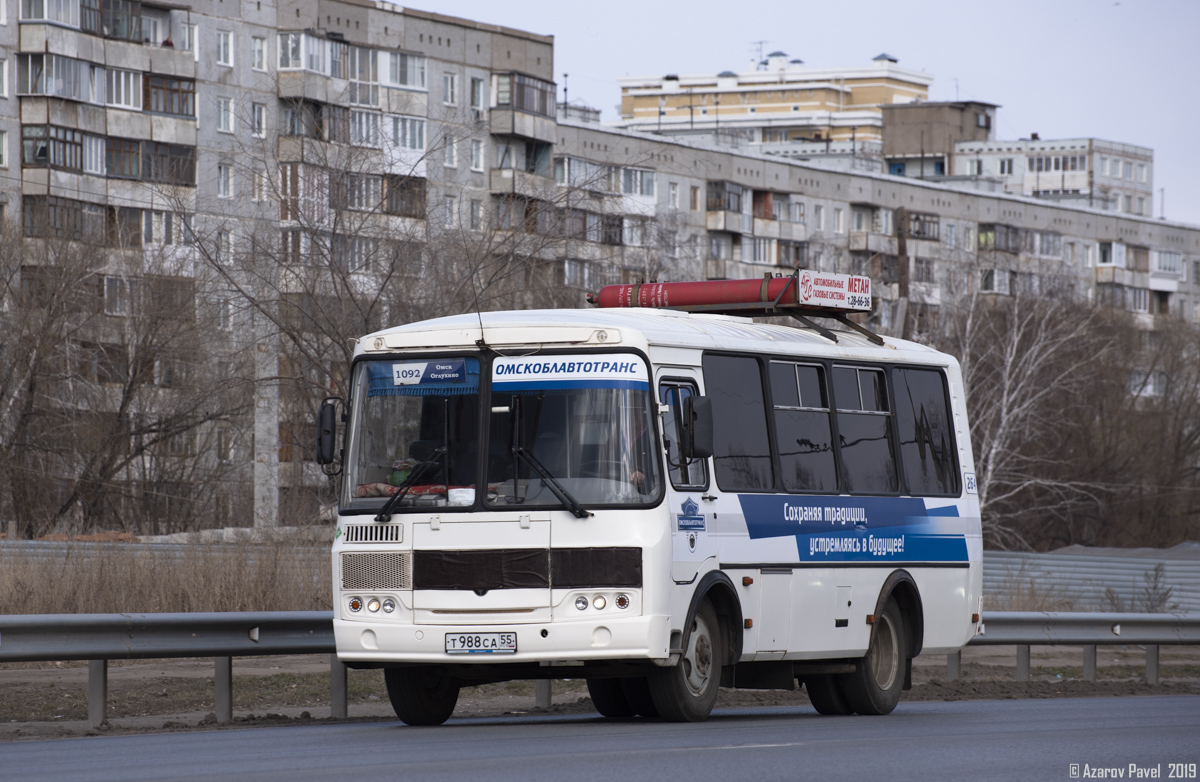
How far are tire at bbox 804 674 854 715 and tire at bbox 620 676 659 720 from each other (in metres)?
1.90

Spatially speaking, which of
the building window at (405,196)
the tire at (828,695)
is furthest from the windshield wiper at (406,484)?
the building window at (405,196)

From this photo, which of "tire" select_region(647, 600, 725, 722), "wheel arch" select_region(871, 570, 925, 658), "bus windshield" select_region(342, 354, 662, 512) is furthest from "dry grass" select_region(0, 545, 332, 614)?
"tire" select_region(647, 600, 725, 722)

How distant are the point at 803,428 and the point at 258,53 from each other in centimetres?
5439

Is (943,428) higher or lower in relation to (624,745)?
higher

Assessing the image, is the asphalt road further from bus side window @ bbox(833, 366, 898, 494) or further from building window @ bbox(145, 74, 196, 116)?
building window @ bbox(145, 74, 196, 116)

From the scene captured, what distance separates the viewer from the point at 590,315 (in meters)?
13.1

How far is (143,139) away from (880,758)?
53984 mm

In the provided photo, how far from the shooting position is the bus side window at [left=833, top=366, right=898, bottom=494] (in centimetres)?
1509

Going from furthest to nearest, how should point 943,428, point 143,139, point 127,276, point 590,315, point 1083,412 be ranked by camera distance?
point 1083,412, point 143,139, point 127,276, point 943,428, point 590,315

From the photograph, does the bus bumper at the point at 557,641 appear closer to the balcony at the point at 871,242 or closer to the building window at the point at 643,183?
the building window at the point at 643,183

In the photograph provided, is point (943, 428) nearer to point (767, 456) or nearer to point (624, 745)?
point (767, 456)

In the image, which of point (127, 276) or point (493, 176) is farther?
point (493, 176)

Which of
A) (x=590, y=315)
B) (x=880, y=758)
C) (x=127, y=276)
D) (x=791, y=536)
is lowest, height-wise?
(x=880, y=758)

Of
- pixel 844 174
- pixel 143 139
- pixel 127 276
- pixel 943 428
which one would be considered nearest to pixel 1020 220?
pixel 844 174
